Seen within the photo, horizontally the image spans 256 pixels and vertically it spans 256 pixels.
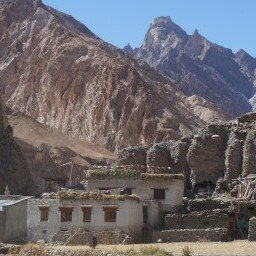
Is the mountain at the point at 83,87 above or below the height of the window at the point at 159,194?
above

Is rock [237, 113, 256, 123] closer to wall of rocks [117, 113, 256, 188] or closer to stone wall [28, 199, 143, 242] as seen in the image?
wall of rocks [117, 113, 256, 188]

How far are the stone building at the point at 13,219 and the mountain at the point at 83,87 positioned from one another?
6924cm

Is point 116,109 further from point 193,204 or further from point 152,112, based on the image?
point 193,204

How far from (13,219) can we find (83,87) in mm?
92199

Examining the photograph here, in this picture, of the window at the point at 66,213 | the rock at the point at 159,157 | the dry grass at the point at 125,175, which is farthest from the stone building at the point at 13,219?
the rock at the point at 159,157

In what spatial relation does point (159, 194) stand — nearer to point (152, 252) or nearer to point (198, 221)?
point (198, 221)

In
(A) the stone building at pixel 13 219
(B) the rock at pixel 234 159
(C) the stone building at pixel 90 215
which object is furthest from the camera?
(B) the rock at pixel 234 159

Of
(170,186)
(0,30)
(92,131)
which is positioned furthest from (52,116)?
(170,186)

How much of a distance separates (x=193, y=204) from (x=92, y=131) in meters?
79.2

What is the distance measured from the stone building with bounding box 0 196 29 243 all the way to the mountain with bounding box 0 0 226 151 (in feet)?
227

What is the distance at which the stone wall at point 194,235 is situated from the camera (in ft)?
143

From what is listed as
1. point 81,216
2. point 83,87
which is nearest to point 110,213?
point 81,216

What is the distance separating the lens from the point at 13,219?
4400 cm

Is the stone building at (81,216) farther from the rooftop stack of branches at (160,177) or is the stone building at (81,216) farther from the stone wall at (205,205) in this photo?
the stone wall at (205,205)
